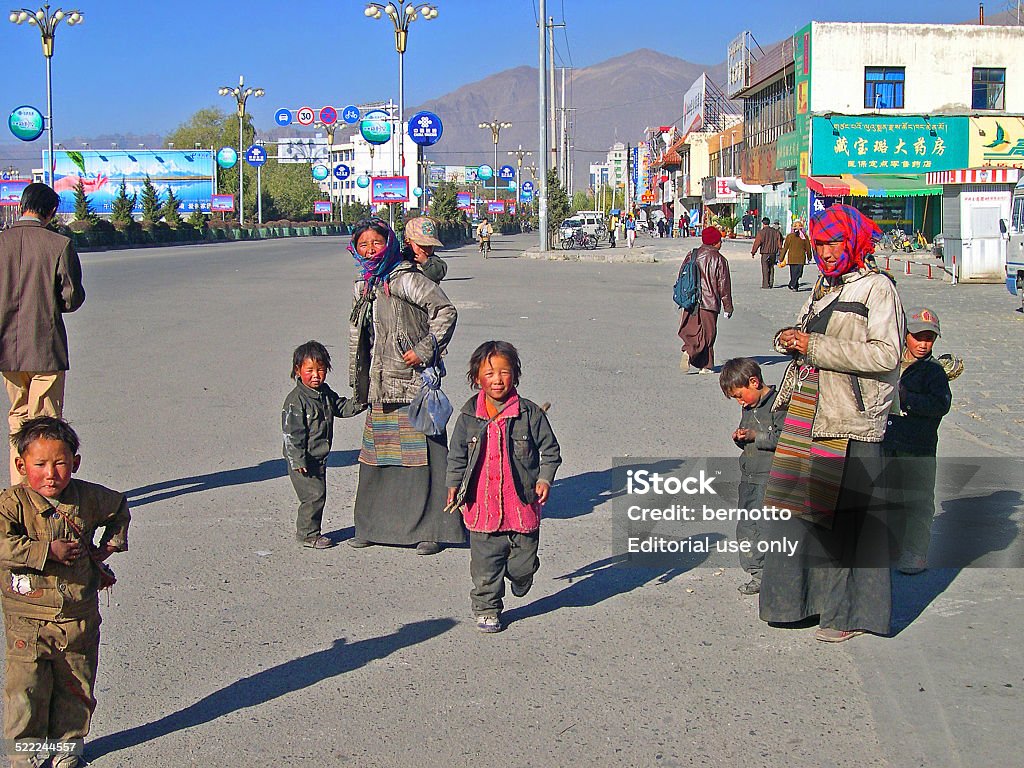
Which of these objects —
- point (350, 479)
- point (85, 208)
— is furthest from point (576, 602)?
point (85, 208)

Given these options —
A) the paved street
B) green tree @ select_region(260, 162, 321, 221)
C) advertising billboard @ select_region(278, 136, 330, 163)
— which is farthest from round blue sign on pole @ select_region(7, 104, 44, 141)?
advertising billboard @ select_region(278, 136, 330, 163)

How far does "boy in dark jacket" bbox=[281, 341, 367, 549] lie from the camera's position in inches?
247

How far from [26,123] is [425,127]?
704 inches

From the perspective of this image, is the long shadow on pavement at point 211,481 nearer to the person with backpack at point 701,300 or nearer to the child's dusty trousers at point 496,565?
the child's dusty trousers at point 496,565

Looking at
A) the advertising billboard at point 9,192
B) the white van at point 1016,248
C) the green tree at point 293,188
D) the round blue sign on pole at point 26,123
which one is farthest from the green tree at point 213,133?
the white van at point 1016,248

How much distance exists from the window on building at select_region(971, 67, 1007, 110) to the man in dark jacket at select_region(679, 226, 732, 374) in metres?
41.5

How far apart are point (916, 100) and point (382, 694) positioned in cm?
4983

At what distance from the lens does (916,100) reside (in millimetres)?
49500

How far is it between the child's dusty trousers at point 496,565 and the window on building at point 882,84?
48301mm

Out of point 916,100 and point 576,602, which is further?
point 916,100

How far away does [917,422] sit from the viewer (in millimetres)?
5672

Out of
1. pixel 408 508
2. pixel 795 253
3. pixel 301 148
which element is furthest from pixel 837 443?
pixel 301 148

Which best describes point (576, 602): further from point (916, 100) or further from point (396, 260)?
point (916, 100)

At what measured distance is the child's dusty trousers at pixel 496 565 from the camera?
5027 millimetres
